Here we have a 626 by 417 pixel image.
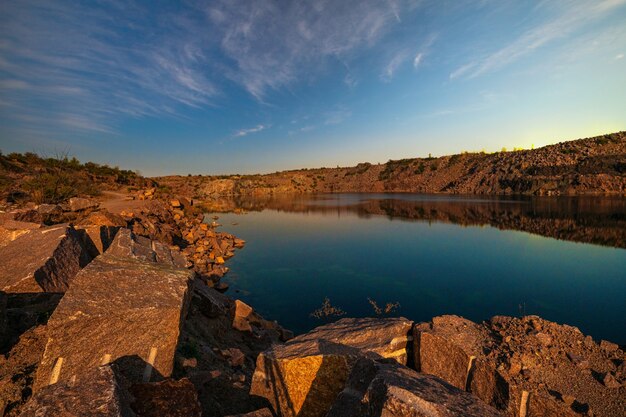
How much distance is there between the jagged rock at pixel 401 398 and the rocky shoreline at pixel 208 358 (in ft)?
0.06

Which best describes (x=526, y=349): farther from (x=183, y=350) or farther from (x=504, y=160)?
(x=504, y=160)

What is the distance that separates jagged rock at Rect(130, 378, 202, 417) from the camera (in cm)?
304

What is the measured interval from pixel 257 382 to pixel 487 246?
78.1 ft

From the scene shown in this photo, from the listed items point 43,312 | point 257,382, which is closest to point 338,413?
point 257,382

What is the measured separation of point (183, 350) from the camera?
568 centimetres

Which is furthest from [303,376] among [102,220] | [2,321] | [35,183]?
[35,183]

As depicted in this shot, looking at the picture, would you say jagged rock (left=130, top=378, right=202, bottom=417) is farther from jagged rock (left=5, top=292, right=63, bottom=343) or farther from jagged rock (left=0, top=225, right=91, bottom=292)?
jagged rock (left=0, top=225, right=91, bottom=292)

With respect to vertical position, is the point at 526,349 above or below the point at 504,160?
below

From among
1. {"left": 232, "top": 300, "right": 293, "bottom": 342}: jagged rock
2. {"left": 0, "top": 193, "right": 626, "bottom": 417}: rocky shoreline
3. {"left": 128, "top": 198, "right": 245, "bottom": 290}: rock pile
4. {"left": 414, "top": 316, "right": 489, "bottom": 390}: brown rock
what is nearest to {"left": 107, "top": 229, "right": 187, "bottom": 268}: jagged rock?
{"left": 0, "top": 193, "right": 626, "bottom": 417}: rocky shoreline

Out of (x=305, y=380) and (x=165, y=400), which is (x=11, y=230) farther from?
(x=305, y=380)

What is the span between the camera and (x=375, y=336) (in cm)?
650

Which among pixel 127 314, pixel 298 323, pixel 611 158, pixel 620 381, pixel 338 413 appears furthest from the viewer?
pixel 611 158

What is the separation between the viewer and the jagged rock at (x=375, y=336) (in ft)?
20.3

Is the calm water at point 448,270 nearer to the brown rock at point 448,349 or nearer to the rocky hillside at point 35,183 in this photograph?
the brown rock at point 448,349
